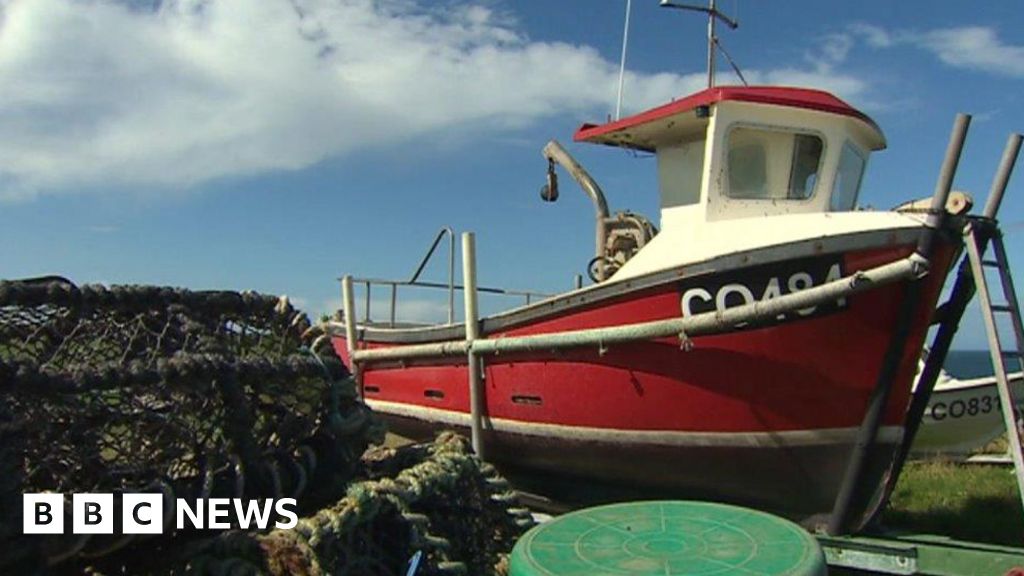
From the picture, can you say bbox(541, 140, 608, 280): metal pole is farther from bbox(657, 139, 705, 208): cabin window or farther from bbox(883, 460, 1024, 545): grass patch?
bbox(883, 460, 1024, 545): grass patch

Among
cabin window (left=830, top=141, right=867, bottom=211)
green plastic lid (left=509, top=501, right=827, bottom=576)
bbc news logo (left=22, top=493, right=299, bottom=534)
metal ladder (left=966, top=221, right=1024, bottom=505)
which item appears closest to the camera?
green plastic lid (left=509, top=501, right=827, bottom=576)

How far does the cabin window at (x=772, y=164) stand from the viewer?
6.56 m

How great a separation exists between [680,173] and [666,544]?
194 inches

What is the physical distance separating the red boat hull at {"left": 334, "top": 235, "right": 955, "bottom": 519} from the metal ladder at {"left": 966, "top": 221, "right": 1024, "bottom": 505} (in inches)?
7.3

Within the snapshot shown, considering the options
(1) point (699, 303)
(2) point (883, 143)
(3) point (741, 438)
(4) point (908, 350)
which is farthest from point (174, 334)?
(2) point (883, 143)

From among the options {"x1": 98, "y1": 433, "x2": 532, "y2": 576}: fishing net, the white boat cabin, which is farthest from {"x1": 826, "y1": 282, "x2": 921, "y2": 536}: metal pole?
{"x1": 98, "y1": 433, "x2": 532, "y2": 576}: fishing net

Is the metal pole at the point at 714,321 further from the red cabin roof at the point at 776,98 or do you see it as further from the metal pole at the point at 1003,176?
the red cabin roof at the point at 776,98

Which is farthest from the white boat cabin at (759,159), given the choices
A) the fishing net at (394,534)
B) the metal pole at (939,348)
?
the fishing net at (394,534)

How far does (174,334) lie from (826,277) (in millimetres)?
3931

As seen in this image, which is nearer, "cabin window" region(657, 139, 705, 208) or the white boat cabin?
the white boat cabin

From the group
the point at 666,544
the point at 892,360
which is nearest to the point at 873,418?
the point at 892,360

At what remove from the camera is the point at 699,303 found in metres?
5.55

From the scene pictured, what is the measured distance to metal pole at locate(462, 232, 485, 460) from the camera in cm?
696

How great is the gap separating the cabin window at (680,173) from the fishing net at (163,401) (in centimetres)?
402
